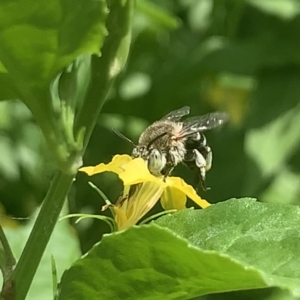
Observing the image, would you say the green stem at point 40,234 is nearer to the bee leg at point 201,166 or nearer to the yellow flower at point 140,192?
the yellow flower at point 140,192

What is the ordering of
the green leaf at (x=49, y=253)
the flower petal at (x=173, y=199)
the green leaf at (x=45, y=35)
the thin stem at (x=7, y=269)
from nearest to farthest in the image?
the green leaf at (x=45, y=35), the thin stem at (x=7, y=269), the flower petal at (x=173, y=199), the green leaf at (x=49, y=253)

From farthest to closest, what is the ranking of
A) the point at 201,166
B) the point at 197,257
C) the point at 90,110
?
the point at 201,166 → the point at 90,110 → the point at 197,257

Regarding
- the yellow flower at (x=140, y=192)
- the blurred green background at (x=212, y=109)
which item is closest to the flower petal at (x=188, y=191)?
the yellow flower at (x=140, y=192)

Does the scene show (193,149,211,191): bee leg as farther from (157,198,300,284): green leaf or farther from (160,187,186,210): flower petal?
(157,198,300,284): green leaf

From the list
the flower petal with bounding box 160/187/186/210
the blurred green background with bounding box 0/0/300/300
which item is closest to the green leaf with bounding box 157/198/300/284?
the flower petal with bounding box 160/187/186/210

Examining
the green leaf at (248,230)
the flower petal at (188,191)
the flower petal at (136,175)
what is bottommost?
the flower petal at (188,191)

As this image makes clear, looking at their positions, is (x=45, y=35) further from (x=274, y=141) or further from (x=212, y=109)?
(x=212, y=109)

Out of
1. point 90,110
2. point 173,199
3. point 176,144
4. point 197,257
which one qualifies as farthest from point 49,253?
point 197,257
